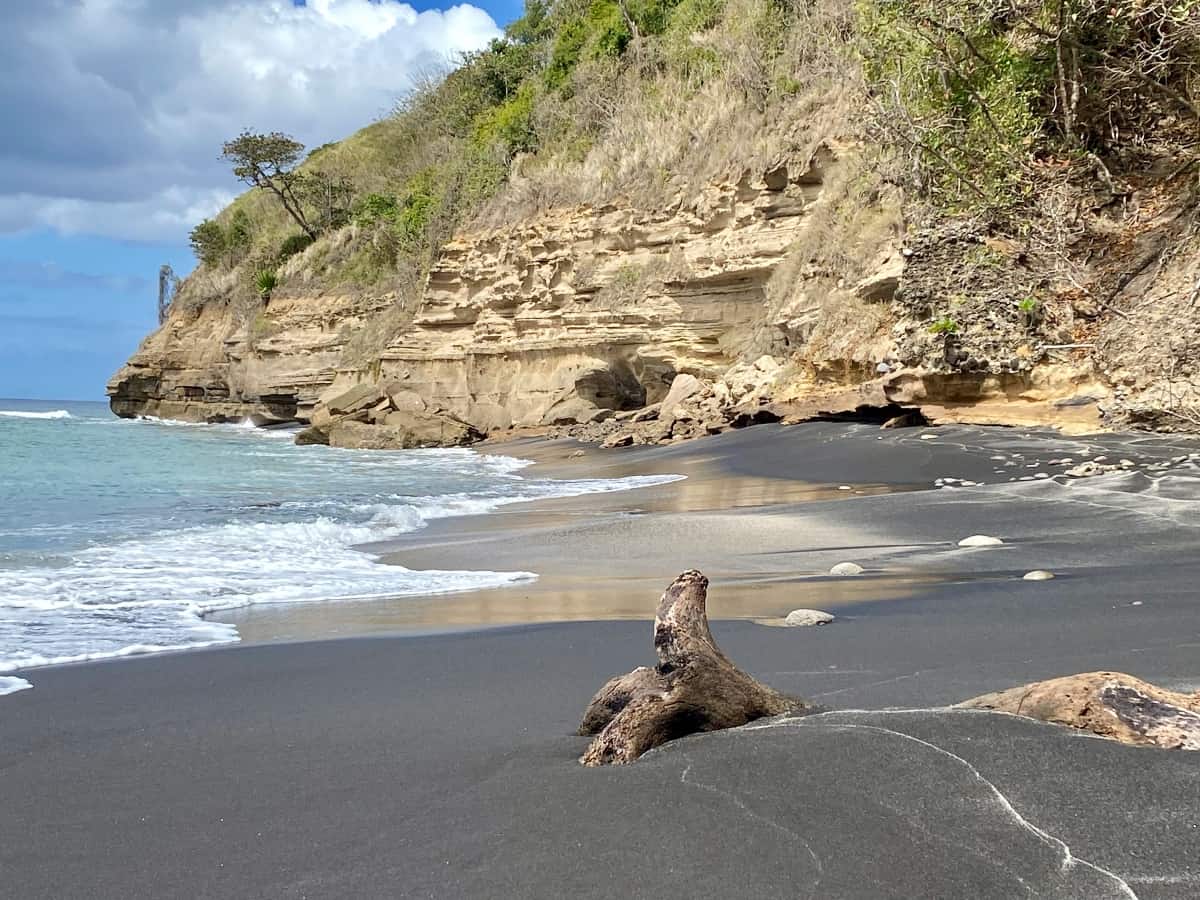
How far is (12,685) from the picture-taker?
11.7 feet

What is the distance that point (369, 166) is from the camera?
40.8 meters

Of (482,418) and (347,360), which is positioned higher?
(347,360)

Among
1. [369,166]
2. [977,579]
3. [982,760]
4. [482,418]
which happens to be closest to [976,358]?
[977,579]

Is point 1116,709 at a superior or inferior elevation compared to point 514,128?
inferior

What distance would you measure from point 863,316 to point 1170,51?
5065 millimetres

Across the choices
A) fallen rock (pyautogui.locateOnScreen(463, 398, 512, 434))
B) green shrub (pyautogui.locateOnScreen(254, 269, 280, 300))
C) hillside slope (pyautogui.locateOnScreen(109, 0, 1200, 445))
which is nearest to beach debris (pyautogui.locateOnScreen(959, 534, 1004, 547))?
hillside slope (pyautogui.locateOnScreen(109, 0, 1200, 445))

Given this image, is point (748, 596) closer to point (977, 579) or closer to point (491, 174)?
point (977, 579)

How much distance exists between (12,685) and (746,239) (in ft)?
58.2

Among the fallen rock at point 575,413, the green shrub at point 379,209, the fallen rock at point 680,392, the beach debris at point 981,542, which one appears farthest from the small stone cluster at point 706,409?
the green shrub at point 379,209

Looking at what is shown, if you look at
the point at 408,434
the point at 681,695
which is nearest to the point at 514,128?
the point at 408,434

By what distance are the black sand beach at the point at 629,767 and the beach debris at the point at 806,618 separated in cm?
8

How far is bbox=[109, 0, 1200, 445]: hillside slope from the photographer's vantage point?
443 inches

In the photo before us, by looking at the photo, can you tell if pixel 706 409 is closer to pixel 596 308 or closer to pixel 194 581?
pixel 596 308

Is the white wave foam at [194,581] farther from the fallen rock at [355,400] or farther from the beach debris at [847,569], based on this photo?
the fallen rock at [355,400]
